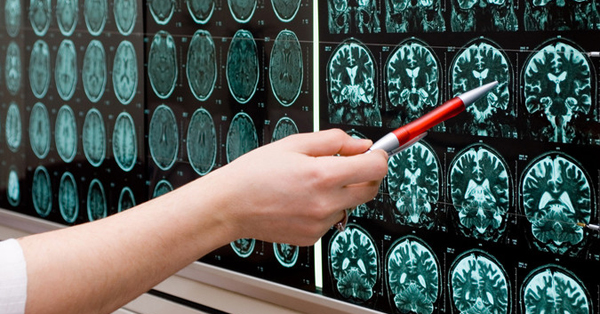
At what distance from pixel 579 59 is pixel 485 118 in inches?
5.0

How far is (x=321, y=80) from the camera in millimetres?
1015

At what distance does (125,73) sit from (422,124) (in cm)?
69

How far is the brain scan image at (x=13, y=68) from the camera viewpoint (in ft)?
4.98

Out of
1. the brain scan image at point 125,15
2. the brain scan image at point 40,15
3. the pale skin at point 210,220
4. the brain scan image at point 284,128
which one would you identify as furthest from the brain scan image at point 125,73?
the pale skin at point 210,220

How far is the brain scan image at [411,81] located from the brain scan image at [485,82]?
31 millimetres

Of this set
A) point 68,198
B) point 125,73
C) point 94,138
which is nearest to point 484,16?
point 125,73

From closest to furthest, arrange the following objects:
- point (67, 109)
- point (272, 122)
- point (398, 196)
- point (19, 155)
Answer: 1. point (398, 196)
2. point (272, 122)
3. point (67, 109)
4. point (19, 155)

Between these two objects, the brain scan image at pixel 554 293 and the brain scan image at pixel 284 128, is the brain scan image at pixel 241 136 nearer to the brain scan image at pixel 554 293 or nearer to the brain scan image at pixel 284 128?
the brain scan image at pixel 284 128

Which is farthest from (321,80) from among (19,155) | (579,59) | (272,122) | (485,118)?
(19,155)

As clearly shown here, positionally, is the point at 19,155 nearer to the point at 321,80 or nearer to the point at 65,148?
the point at 65,148

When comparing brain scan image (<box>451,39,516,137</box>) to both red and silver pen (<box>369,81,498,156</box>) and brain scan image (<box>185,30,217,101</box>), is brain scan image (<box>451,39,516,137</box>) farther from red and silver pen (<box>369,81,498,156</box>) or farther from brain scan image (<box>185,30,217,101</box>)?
brain scan image (<box>185,30,217,101</box>)

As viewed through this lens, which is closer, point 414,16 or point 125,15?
point 414,16

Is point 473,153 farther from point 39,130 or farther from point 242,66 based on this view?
point 39,130

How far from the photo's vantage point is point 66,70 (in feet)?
4.64
